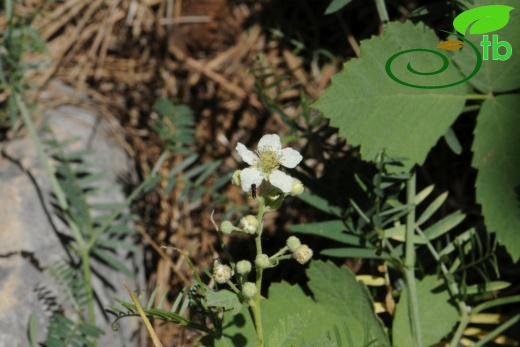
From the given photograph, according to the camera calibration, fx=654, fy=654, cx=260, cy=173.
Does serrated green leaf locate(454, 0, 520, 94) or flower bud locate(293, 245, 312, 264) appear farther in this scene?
serrated green leaf locate(454, 0, 520, 94)

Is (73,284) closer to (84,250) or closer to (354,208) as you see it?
(84,250)

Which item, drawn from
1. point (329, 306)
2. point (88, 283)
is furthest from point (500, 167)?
point (88, 283)

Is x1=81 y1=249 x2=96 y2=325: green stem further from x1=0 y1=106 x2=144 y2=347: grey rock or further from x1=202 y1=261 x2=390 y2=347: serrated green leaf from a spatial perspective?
x1=202 y1=261 x2=390 y2=347: serrated green leaf

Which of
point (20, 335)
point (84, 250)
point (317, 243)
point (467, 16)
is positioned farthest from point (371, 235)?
point (20, 335)

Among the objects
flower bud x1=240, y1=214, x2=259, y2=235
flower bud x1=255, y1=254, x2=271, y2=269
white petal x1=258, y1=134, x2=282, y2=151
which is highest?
white petal x1=258, y1=134, x2=282, y2=151

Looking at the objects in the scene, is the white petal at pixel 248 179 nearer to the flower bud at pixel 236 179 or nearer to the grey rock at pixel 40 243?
the flower bud at pixel 236 179

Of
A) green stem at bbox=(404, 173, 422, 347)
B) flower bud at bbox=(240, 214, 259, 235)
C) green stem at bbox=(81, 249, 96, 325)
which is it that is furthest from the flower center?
green stem at bbox=(81, 249, 96, 325)

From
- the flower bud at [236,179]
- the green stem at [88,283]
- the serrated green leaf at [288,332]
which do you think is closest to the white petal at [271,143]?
the flower bud at [236,179]
